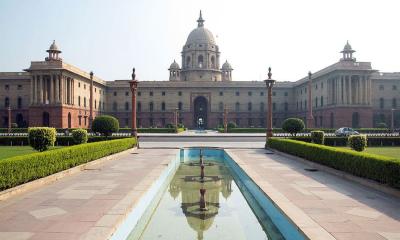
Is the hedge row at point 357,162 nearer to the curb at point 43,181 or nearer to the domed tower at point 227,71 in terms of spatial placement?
the curb at point 43,181

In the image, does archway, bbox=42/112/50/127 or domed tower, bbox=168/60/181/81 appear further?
domed tower, bbox=168/60/181/81

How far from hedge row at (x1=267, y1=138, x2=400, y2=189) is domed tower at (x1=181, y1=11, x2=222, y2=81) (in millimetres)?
62879

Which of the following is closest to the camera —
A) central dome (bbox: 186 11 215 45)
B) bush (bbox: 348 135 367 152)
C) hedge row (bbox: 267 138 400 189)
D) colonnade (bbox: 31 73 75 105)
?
hedge row (bbox: 267 138 400 189)

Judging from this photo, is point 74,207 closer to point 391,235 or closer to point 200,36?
point 391,235

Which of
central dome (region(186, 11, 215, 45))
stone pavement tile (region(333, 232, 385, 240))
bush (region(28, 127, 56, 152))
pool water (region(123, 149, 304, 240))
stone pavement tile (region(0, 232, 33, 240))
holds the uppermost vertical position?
central dome (region(186, 11, 215, 45))

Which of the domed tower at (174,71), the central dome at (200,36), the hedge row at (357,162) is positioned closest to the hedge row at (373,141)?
the hedge row at (357,162)

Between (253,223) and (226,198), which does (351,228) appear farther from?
(226,198)

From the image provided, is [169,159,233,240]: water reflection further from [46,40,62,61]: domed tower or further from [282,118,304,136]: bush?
[46,40,62,61]: domed tower

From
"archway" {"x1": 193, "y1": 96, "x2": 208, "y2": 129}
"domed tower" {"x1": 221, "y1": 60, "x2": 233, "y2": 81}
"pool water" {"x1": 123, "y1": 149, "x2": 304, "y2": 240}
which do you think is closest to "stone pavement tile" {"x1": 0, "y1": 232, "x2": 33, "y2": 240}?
"pool water" {"x1": 123, "y1": 149, "x2": 304, "y2": 240}

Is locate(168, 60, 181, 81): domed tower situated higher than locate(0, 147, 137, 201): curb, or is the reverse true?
locate(168, 60, 181, 81): domed tower

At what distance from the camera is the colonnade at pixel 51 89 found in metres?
53.2

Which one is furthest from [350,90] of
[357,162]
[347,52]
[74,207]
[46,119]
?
[74,207]

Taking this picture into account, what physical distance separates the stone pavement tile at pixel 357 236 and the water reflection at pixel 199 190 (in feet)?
9.01

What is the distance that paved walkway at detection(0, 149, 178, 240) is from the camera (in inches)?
258
